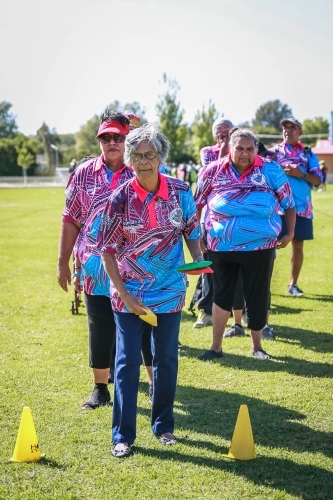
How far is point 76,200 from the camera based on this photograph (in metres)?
5.42

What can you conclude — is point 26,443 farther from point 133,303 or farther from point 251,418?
point 251,418

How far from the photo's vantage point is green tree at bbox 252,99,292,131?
136125mm

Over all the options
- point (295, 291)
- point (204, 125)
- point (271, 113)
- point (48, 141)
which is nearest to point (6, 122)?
point (48, 141)

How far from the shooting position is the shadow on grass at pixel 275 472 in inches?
163

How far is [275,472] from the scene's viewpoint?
14.3 ft

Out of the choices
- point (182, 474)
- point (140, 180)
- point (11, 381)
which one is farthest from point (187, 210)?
point (11, 381)

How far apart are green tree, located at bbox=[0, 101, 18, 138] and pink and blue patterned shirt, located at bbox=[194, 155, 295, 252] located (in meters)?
116

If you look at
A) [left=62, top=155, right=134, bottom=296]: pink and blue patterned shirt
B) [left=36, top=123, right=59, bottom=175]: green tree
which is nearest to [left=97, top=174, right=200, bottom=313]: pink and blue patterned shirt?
[left=62, top=155, right=134, bottom=296]: pink and blue patterned shirt

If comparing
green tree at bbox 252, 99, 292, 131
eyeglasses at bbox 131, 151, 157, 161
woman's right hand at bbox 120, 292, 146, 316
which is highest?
green tree at bbox 252, 99, 292, 131

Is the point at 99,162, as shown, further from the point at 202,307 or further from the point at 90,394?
the point at 202,307

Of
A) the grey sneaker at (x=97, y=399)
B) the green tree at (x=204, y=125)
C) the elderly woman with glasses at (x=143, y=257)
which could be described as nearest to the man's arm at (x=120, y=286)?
the elderly woman with glasses at (x=143, y=257)

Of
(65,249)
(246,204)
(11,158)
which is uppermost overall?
(11,158)

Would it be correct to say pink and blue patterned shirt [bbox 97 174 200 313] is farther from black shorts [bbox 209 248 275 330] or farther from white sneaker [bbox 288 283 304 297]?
white sneaker [bbox 288 283 304 297]

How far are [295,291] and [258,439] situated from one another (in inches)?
222
